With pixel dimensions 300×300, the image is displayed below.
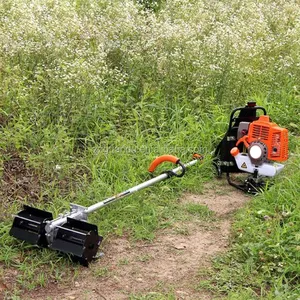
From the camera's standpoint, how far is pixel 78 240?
3.46 meters

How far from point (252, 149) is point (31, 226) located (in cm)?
205

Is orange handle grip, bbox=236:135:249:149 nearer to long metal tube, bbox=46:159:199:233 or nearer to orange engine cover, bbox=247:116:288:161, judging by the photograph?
orange engine cover, bbox=247:116:288:161

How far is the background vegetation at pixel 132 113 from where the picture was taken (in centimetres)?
369

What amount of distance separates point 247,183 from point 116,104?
167 centimetres

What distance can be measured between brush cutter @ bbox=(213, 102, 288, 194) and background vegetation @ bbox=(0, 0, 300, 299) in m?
0.23

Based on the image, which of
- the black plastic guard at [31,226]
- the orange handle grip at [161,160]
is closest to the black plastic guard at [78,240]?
the black plastic guard at [31,226]

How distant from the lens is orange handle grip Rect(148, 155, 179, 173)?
4.50 metres

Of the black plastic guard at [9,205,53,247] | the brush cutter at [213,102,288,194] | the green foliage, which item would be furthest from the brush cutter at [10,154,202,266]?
the brush cutter at [213,102,288,194]

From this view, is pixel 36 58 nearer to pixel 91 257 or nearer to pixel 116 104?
pixel 116 104

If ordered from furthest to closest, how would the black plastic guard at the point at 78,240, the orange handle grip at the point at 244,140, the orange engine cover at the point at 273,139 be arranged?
1. the orange handle grip at the point at 244,140
2. the orange engine cover at the point at 273,139
3. the black plastic guard at the point at 78,240

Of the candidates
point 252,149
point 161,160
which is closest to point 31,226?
point 161,160

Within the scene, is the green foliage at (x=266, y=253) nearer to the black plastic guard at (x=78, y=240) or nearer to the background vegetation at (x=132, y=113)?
the background vegetation at (x=132, y=113)

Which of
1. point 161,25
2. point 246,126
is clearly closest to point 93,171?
point 246,126

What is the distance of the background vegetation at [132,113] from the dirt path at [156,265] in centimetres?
12
